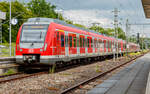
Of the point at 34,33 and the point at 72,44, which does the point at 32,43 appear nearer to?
the point at 34,33

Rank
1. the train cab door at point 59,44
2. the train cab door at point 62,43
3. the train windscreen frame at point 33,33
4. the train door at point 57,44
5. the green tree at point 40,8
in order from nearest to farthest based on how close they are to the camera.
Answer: the train windscreen frame at point 33,33 → the train door at point 57,44 → the train cab door at point 59,44 → the train cab door at point 62,43 → the green tree at point 40,8

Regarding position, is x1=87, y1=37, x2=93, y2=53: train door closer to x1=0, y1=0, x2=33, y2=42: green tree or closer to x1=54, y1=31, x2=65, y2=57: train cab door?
x1=54, y1=31, x2=65, y2=57: train cab door

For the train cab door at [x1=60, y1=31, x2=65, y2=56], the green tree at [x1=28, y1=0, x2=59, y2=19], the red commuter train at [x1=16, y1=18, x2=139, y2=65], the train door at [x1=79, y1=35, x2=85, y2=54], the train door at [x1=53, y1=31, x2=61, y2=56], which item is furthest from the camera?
the green tree at [x1=28, y1=0, x2=59, y2=19]

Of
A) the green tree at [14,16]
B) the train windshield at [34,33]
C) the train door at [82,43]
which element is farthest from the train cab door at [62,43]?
the green tree at [14,16]

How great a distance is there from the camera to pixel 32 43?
49.3ft

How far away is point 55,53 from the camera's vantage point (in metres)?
15.5

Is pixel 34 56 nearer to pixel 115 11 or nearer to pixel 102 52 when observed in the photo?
pixel 102 52

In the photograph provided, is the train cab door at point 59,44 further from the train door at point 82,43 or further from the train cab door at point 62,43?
the train door at point 82,43

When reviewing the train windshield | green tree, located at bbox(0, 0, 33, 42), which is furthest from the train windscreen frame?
green tree, located at bbox(0, 0, 33, 42)

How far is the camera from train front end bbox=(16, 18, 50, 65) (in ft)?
48.7

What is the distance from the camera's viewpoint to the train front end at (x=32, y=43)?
48.7 feet

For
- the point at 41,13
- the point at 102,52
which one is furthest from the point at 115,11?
the point at 41,13

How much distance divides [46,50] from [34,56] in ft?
2.65

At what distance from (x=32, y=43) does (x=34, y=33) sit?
681 millimetres
